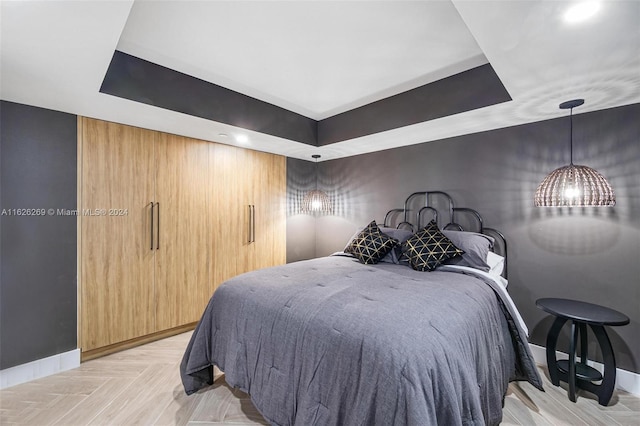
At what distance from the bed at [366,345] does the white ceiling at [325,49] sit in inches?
57.0

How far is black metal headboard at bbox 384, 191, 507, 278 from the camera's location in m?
2.80

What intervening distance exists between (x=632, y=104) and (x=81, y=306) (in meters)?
4.95

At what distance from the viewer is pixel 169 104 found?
7.59ft

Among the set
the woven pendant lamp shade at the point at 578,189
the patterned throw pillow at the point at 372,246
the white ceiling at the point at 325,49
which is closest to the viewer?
the white ceiling at the point at 325,49

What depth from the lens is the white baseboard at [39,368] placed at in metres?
2.14

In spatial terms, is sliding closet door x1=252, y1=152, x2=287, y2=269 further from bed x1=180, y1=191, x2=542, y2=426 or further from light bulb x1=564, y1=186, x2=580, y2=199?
light bulb x1=564, y1=186, x2=580, y2=199

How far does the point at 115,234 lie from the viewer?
2664 millimetres

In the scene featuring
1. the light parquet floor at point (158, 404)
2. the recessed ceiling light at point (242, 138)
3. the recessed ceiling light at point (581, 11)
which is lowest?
the light parquet floor at point (158, 404)

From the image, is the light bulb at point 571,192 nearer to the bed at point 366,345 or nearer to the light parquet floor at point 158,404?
the bed at point 366,345

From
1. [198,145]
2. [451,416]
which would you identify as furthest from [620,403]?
[198,145]

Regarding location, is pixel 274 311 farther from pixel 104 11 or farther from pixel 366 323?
pixel 104 11

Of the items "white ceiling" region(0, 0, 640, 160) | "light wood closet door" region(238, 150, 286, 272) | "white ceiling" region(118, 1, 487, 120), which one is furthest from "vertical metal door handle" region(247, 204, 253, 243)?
"white ceiling" region(118, 1, 487, 120)

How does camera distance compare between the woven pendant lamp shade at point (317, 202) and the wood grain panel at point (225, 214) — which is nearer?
the wood grain panel at point (225, 214)

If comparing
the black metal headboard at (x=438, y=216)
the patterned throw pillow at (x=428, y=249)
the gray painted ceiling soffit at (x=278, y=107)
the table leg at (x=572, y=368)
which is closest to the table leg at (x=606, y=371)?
the table leg at (x=572, y=368)
